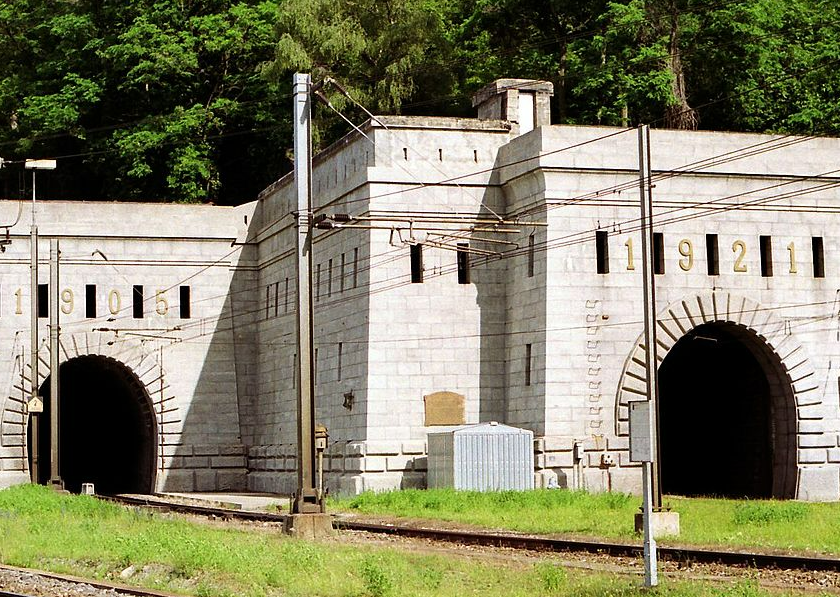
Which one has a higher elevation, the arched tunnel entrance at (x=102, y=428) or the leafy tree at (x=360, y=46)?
the leafy tree at (x=360, y=46)

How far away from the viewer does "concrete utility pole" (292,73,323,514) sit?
1254 inches

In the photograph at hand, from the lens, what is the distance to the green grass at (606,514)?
29883mm

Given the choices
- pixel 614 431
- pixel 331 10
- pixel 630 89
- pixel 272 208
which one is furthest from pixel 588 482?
pixel 331 10

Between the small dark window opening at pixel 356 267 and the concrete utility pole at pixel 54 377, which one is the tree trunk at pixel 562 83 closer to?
the small dark window opening at pixel 356 267

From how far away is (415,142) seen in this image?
1817 inches

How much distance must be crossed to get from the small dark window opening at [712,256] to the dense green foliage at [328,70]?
18.1 metres

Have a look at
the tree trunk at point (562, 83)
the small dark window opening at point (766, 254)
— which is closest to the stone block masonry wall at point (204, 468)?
the tree trunk at point (562, 83)

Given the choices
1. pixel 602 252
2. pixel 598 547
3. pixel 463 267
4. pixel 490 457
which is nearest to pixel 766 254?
pixel 602 252

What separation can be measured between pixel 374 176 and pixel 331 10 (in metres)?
22.6

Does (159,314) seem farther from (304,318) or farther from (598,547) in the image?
(598,547)

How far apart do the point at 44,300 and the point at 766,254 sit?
27061 millimetres

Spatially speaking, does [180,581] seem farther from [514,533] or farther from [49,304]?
[49,304]

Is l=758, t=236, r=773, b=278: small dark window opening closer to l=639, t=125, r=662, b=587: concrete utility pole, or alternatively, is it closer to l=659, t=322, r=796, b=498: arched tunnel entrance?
l=659, t=322, r=796, b=498: arched tunnel entrance

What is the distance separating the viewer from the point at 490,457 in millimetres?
42500
